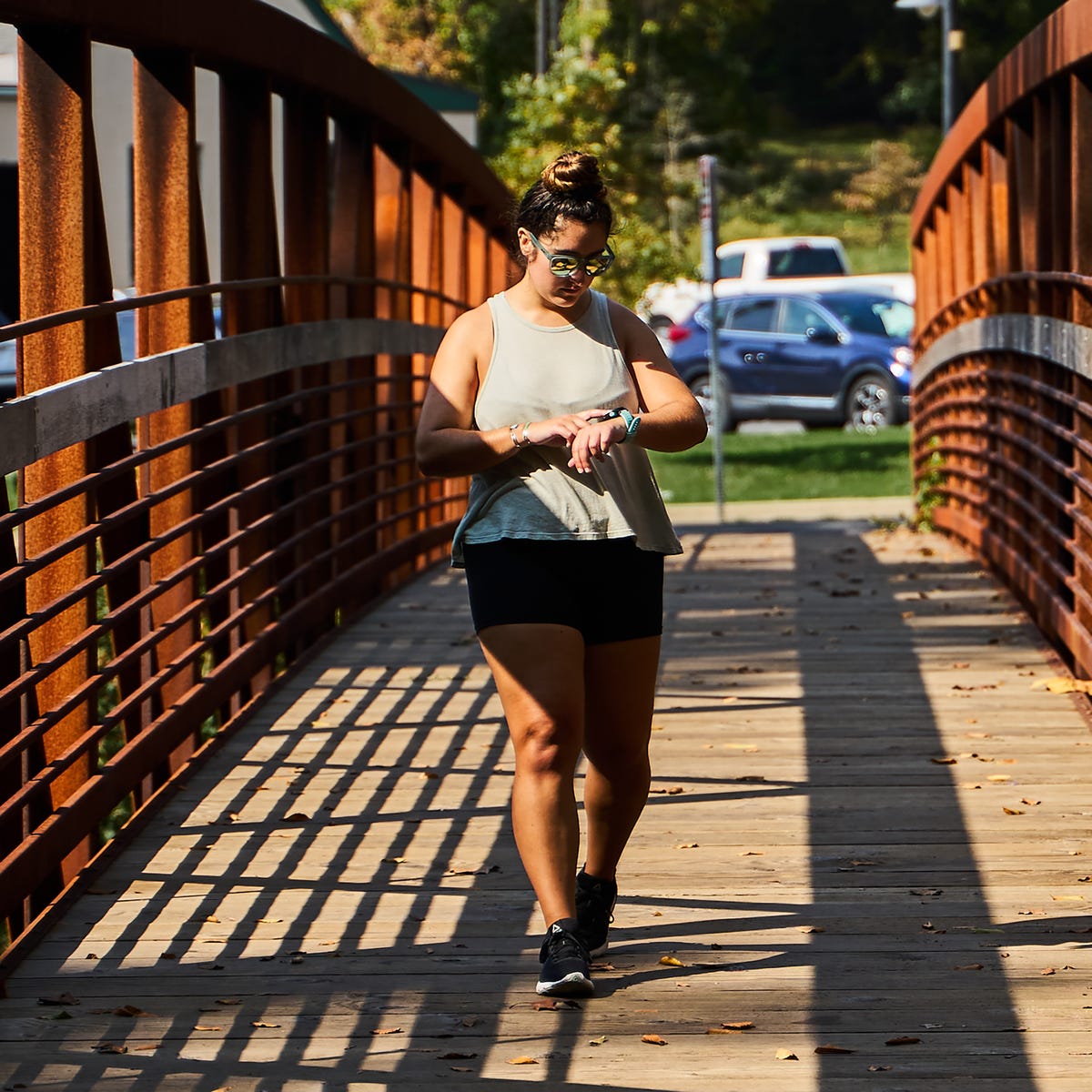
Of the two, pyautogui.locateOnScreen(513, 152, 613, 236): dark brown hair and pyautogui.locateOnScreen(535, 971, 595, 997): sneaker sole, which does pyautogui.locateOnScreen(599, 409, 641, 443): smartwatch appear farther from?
pyautogui.locateOnScreen(535, 971, 595, 997): sneaker sole

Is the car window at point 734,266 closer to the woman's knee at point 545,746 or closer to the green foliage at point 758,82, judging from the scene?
the green foliage at point 758,82

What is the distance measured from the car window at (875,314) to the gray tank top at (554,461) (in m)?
19.7

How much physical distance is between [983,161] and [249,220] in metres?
4.31


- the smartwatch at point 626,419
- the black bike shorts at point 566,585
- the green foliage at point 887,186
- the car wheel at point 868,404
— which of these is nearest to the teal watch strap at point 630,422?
the smartwatch at point 626,419


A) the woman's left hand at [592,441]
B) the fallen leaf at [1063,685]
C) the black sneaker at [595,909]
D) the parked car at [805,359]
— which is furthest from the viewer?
the parked car at [805,359]

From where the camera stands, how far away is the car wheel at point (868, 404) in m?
23.8

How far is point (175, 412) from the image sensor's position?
6.66 metres

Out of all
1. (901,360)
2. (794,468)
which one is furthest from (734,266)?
(794,468)

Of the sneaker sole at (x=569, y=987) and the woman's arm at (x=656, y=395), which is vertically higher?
the woman's arm at (x=656, y=395)

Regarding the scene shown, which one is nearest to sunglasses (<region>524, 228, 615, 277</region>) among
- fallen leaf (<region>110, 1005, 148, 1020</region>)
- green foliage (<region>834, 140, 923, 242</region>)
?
fallen leaf (<region>110, 1005, 148, 1020</region>)

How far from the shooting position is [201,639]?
21.6 feet

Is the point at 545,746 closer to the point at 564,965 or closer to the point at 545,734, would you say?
the point at 545,734

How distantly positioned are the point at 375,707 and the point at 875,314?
695 inches

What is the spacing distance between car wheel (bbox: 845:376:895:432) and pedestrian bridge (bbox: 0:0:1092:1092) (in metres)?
13.4
